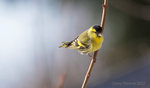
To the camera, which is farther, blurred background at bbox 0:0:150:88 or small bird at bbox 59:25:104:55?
blurred background at bbox 0:0:150:88

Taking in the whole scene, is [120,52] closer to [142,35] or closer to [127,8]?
[142,35]

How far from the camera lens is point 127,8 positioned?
10.4ft

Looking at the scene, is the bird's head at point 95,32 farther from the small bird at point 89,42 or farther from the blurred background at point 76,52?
the blurred background at point 76,52

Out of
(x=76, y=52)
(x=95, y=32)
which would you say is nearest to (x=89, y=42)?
(x=95, y=32)

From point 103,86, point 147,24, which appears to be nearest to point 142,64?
point 103,86

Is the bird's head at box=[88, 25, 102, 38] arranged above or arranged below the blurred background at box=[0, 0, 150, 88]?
above

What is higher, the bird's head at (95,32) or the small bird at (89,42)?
the bird's head at (95,32)

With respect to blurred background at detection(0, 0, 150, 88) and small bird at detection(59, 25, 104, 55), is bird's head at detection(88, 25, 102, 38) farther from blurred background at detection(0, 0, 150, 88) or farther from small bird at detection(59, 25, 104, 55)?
blurred background at detection(0, 0, 150, 88)

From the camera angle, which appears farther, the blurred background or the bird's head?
the blurred background

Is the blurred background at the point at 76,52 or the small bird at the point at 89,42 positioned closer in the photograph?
the small bird at the point at 89,42

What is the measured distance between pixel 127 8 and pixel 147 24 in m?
1.51

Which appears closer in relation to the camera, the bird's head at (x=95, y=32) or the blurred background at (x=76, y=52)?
the bird's head at (x=95, y=32)

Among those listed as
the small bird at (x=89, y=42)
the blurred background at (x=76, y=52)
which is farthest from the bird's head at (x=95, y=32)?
the blurred background at (x=76, y=52)

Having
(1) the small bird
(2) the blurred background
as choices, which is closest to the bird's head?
(1) the small bird
